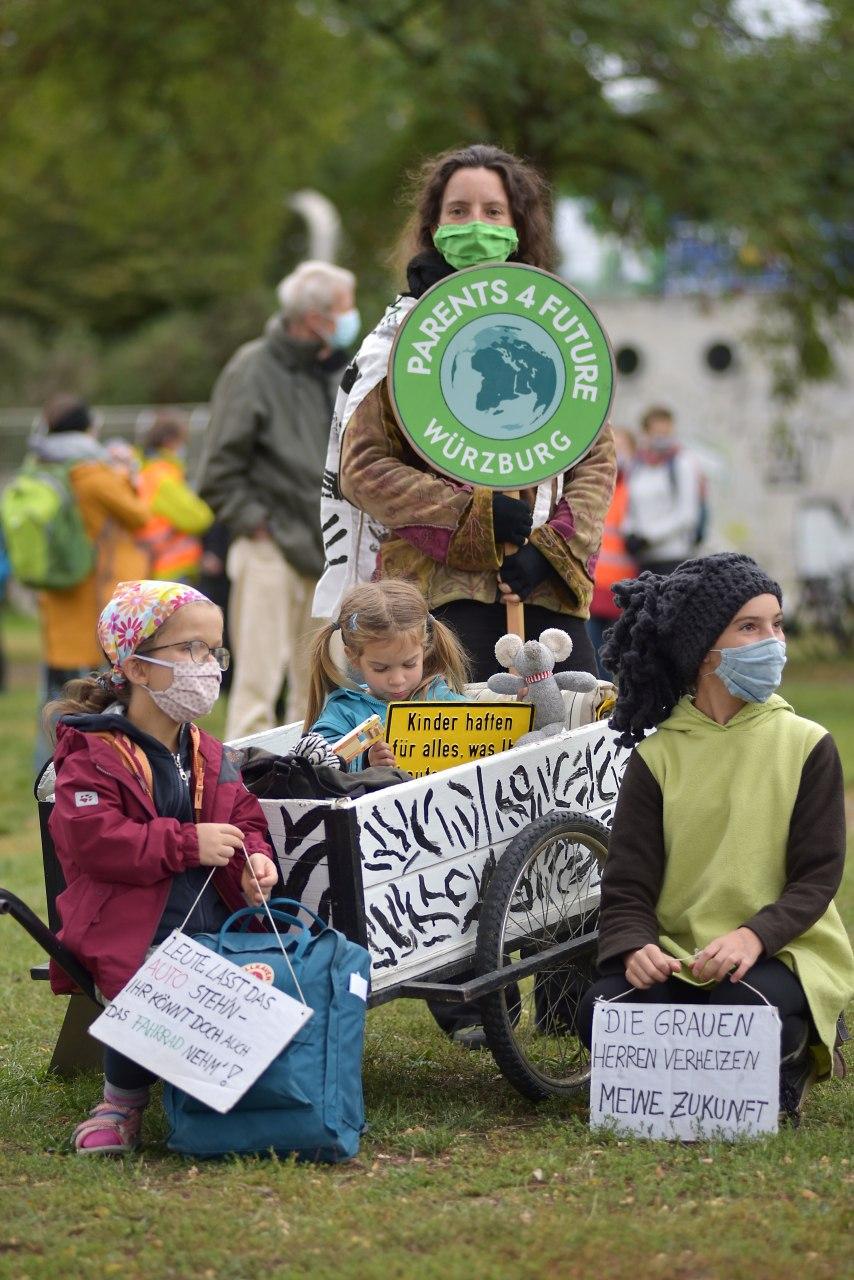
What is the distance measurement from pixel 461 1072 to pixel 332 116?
1657 cm

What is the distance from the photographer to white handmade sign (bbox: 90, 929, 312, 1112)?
3.76 m

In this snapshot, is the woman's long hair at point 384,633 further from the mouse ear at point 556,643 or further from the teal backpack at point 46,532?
the teal backpack at point 46,532

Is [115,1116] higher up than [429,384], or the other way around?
[429,384]

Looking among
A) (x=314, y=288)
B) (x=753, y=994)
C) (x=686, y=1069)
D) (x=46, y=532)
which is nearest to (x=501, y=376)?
(x=753, y=994)

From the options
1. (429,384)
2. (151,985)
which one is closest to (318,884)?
(151,985)

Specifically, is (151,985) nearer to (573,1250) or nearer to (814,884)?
(573,1250)

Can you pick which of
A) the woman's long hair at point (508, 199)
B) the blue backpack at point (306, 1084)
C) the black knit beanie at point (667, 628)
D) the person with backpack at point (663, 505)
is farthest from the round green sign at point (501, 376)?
the person with backpack at point (663, 505)

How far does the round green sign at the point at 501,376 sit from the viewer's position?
473 centimetres

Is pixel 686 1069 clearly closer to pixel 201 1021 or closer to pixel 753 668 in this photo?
pixel 753 668

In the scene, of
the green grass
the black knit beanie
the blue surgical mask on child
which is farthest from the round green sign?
the green grass

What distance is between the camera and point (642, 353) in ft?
75.7

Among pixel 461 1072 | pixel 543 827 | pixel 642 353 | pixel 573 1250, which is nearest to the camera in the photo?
pixel 573 1250

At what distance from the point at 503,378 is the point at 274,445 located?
11.0ft

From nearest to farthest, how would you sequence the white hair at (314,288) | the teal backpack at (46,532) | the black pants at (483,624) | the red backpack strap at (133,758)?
the red backpack strap at (133,758), the black pants at (483,624), the white hair at (314,288), the teal backpack at (46,532)
